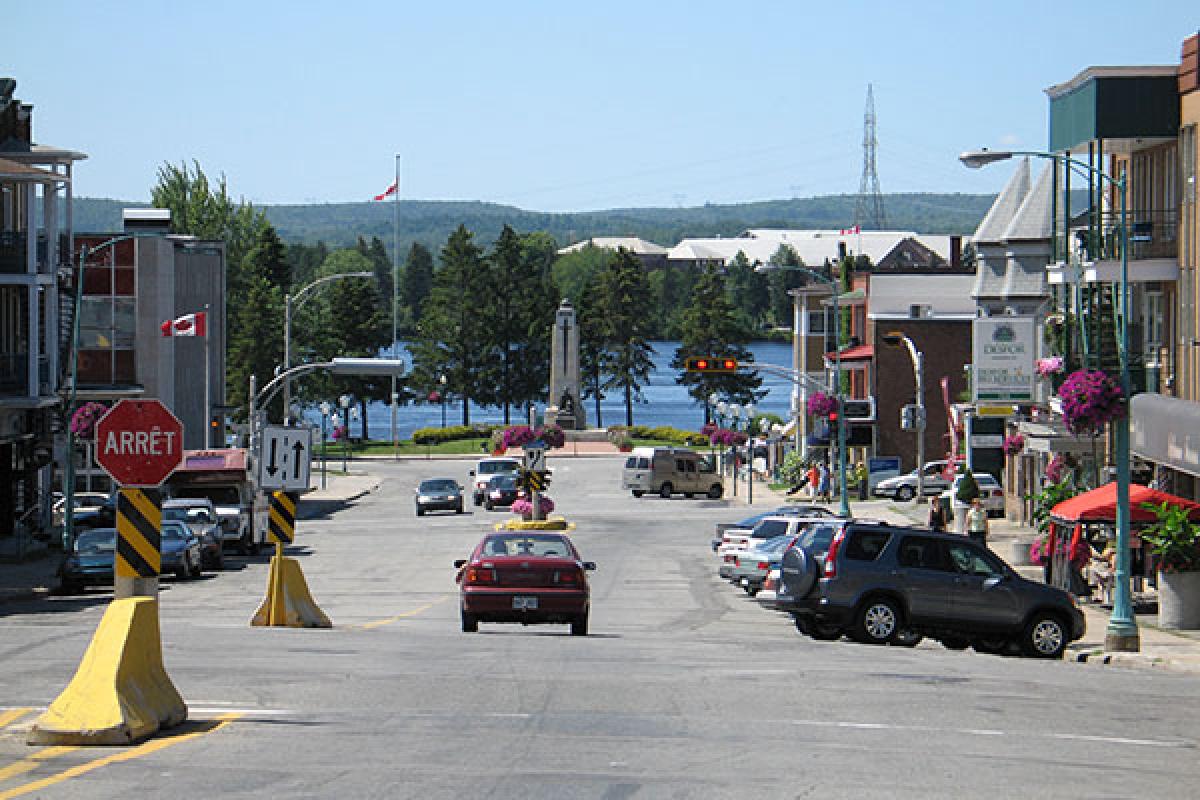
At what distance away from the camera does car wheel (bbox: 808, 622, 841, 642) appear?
24.2 meters

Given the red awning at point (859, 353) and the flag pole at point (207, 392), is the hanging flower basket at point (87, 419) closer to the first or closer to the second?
the flag pole at point (207, 392)

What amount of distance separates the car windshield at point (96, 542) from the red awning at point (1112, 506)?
724 inches

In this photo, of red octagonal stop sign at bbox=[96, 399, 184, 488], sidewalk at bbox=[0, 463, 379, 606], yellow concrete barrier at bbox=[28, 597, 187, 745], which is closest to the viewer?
yellow concrete barrier at bbox=[28, 597, 187, 745]

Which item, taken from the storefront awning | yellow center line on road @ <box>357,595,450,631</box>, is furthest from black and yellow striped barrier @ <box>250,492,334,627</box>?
the storefront awning

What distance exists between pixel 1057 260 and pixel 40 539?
2787 cm

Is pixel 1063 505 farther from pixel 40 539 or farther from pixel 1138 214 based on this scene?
pixel 40 539

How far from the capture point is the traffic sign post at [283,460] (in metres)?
24.7

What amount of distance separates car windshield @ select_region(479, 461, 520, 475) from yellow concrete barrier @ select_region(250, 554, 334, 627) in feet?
149

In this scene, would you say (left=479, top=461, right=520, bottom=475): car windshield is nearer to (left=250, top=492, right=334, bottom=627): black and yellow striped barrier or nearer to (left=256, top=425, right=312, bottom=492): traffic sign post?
(left=256, top=425, right=312, bottom=492): traffic sign post

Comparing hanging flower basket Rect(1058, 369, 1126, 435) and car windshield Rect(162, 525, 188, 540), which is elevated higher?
hanging flower basket Rect(1058, 369, 1126, 435)

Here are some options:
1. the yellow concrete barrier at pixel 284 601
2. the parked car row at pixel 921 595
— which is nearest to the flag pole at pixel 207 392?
the yellow concrete barrier at pixel 284 601

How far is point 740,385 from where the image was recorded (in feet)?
486

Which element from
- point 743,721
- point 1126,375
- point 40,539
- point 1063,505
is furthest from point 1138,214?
point 40,539

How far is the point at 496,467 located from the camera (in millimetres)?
70000
